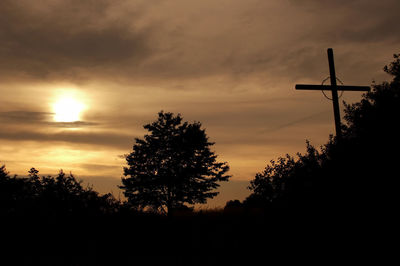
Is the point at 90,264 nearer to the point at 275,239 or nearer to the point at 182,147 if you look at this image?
the point at 275,239

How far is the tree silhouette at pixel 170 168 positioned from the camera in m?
39.2

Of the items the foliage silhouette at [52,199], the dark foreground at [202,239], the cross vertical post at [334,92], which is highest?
the cross vertical post at [334,92]

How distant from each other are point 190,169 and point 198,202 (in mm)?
3521

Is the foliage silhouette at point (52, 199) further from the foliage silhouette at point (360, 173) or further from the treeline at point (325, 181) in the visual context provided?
the foliage silhouette at point (360, 173)

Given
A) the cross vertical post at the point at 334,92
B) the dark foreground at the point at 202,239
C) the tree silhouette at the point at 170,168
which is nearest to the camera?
the dark foreground at the point at 202,239

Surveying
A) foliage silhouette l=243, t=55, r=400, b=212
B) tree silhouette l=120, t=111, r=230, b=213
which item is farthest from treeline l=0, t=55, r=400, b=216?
tree silhouette l=120, t=111, r=230, b=213

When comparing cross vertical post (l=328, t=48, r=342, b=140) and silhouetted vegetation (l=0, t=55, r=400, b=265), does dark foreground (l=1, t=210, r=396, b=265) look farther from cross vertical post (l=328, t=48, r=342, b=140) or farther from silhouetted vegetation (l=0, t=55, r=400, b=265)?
cross vertical post (l=328, t=48, r=342, b=140)

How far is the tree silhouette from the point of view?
1545 inches

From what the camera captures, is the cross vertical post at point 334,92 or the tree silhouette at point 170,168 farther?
the tree silhouette at point 170,168

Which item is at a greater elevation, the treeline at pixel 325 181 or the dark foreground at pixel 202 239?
the treeline at pixel 325 181

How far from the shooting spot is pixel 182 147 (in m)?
40.2

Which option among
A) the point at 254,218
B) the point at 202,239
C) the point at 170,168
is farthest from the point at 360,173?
the point at 170,168

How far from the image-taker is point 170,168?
39.8 m

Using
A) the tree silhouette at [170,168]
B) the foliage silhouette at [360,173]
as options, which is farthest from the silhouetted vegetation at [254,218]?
the tree silhouette at [170,168]
